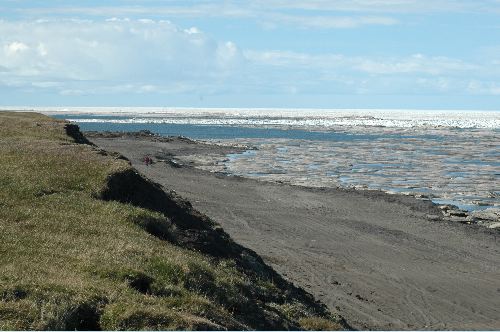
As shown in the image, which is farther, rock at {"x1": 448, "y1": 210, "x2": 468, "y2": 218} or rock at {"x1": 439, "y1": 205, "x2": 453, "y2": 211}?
rock at {"x1": 439, "y1": 205, "x2": 453, "y2": 211}

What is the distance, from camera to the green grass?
1121 cm

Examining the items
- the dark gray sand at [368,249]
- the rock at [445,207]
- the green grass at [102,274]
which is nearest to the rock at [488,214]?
the rock at [445,207]

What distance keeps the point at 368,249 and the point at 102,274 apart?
19.4 metres

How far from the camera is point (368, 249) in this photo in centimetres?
3102

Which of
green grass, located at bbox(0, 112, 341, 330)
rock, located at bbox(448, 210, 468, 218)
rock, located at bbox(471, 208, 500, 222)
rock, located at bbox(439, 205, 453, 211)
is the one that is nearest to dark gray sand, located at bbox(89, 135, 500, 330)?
rock, located at bbox(439, 205, 453, 211)

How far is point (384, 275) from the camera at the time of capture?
87.2 ft

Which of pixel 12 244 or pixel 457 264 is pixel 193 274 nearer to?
pixel 12 244

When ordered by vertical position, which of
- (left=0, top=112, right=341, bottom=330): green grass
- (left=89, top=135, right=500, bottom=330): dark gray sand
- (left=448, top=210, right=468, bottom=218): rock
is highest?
(left=0, top=112, right=341, bottom=330): green grass

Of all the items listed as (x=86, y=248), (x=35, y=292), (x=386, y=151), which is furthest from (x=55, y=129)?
(x=386, y=151)

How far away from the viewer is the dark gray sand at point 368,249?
22.4m

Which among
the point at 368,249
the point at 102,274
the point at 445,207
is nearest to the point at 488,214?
the point at 445,207

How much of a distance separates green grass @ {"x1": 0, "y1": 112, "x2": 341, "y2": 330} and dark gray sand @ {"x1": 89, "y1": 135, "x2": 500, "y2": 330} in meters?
4.66

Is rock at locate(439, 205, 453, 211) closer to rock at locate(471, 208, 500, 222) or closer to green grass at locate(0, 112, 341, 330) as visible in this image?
rock at locate(471, 208, 500, 222)

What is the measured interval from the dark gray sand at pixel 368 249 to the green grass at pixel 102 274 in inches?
183
